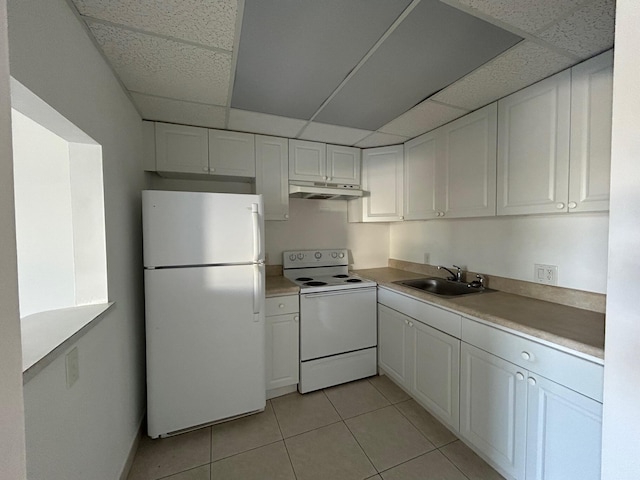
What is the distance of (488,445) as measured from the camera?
1416 mm

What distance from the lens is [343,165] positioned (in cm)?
260

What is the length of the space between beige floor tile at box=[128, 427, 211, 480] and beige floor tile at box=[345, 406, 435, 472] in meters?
0.95

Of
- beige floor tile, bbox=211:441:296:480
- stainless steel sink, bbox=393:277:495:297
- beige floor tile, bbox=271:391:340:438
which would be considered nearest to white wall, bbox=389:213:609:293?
stainless steel sink, bbox=393:277:495:297

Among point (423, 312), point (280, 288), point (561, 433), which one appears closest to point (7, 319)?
point (280, 288)

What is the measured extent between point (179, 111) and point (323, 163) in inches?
49.0

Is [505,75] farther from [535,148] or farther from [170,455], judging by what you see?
[170,455]

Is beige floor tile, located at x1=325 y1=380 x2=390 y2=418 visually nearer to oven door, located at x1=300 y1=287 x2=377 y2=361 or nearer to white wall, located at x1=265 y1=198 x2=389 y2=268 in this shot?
oven door, located at x1=300 y1=287 x2=377 y2=361

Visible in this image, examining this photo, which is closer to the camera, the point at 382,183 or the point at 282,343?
the point at 282,343

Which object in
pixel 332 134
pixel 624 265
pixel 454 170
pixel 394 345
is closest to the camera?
pixel 624 265

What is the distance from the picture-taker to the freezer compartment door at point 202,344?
1.62 m

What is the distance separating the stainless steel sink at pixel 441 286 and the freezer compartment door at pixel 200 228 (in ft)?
4.34

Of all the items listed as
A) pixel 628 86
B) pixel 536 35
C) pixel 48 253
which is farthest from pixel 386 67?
pixel 48 253

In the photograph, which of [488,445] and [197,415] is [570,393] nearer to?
[488,445]

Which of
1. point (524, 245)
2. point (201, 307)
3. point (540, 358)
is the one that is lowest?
point (540, 358)
